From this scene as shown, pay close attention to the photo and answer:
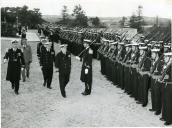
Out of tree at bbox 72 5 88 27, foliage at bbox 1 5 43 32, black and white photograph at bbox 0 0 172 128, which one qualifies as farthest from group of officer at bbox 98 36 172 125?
foliage at bbox 1 5 43 32

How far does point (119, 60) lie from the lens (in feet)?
40.2

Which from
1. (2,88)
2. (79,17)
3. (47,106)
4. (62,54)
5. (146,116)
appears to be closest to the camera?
A: (146,116)

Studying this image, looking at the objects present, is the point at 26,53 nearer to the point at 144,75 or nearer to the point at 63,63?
the point at 63,63

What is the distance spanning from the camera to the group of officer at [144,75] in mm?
8250

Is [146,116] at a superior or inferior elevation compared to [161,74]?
inferior

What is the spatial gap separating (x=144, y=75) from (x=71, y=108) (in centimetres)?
184

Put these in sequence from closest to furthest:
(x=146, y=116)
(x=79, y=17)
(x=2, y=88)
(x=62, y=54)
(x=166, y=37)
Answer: (x=146, y=116) < (x=62, y=54) < (x=2, y=88) < (x=166, y=37) < (x=79, y=17)

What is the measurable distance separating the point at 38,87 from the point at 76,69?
4297 millimetres

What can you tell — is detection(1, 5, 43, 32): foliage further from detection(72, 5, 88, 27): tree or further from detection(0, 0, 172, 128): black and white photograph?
detection(0, 0, 172, 128): black and white photograph

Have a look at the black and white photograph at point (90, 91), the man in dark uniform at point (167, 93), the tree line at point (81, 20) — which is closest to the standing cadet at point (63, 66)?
the black and white photograph at point (90, 91)

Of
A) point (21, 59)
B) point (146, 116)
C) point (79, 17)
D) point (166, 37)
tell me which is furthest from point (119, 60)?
point (79, 17)

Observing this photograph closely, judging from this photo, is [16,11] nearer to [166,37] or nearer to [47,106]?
[166,37]

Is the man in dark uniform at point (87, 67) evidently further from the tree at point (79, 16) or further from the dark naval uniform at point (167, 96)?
the tree at point (79, 16)

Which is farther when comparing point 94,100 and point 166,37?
point 166,37
